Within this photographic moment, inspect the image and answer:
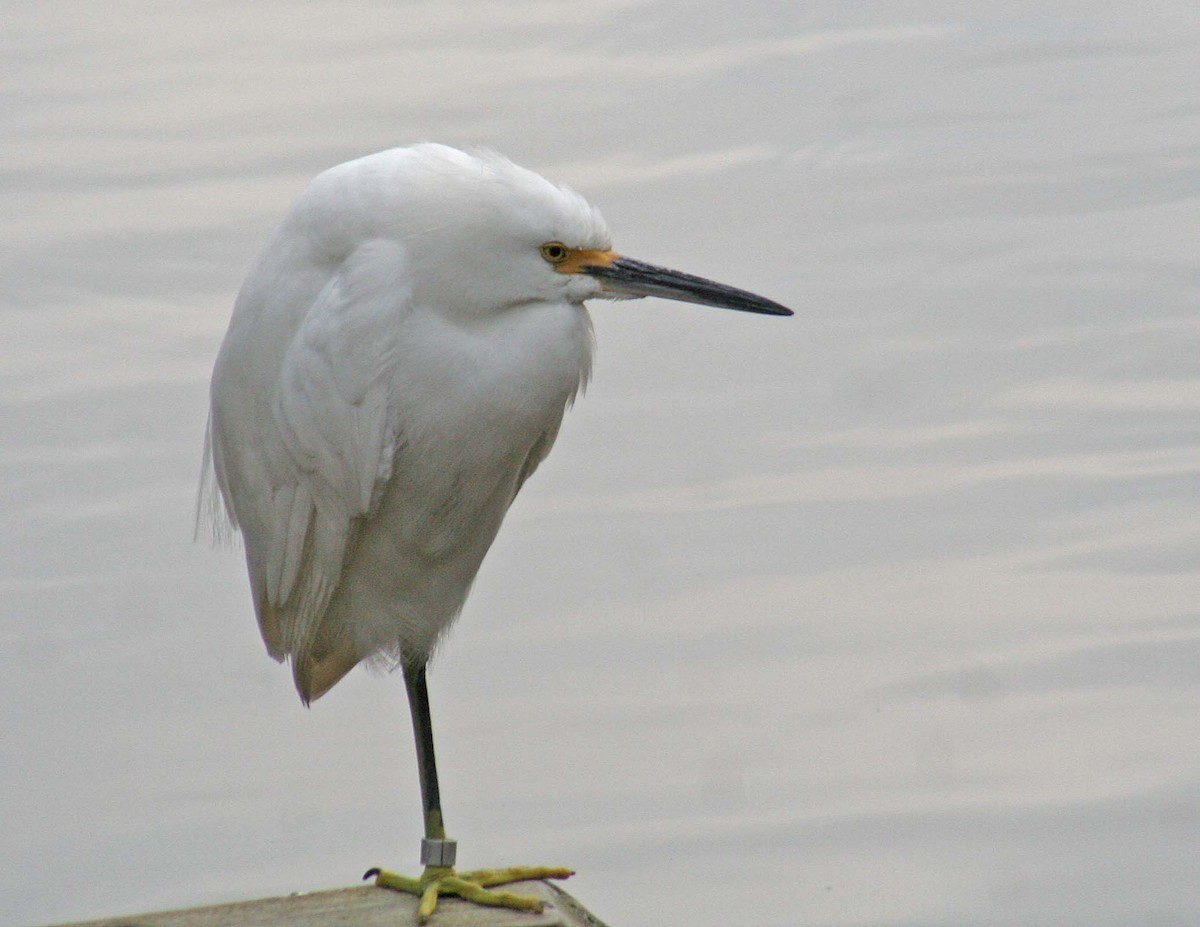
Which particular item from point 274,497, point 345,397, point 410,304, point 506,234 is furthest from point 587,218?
point 274,497

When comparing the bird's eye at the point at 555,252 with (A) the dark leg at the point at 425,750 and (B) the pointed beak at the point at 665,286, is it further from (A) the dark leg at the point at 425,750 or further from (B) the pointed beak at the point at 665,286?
(A) the dark leg at the point at 425,750

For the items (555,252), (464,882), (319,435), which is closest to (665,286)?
(555,252)

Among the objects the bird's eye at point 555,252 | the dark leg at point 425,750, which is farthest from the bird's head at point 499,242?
the dark leg at point 425,750

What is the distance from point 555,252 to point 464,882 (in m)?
1.06

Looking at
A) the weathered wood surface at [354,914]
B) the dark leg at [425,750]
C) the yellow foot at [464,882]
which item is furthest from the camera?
the dark leg at [425,750]

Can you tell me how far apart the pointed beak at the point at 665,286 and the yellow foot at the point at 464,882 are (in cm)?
99

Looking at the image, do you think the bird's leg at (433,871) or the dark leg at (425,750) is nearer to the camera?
the bird's leg at (433,871)

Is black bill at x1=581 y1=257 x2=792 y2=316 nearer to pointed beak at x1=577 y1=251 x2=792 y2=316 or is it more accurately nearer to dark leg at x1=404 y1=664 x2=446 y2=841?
pointed beak at x1=577 y1=251 x2=792 y2=316

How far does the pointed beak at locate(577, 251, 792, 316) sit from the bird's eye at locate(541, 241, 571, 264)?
0.03 m

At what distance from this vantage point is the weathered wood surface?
7.73ft

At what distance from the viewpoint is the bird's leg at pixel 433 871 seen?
99.5 inches

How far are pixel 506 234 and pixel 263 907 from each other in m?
1.13

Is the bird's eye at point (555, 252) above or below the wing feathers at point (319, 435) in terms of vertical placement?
above

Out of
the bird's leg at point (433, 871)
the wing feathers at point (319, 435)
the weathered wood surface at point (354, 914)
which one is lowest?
the weathered wood surface at point (354, 914)
